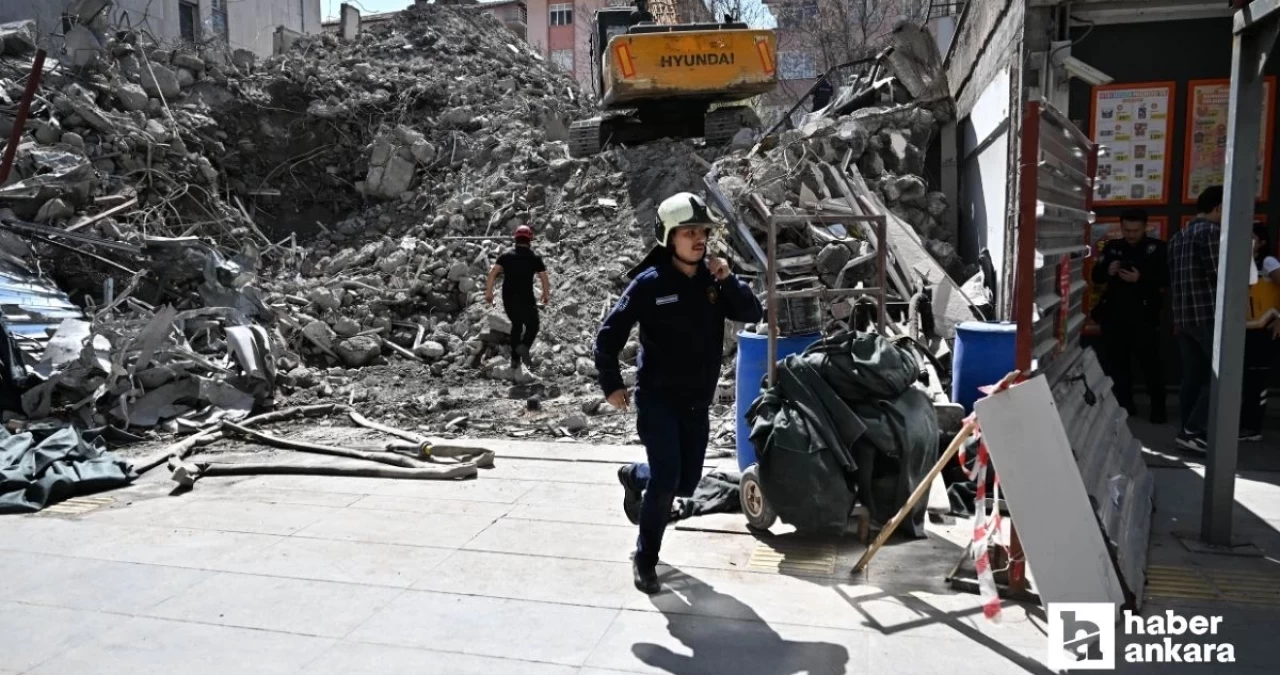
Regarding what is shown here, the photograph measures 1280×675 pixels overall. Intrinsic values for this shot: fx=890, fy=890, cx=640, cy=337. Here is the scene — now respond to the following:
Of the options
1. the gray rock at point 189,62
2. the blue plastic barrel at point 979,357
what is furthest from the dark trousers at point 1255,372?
the gray rock at point 189,62

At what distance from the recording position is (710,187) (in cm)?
1045

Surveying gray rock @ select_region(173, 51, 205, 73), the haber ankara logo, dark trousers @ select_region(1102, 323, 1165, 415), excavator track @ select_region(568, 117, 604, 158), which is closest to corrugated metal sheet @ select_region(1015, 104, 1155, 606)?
the haber ankara logo

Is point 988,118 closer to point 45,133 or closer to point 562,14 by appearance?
point 45,133

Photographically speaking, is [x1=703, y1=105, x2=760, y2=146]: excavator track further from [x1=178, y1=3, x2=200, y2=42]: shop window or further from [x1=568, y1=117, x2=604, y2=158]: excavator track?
[x1=178, y1=3, x2=200, y2=42]: shop window

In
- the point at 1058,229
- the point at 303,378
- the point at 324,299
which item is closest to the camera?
the point at 1058,229

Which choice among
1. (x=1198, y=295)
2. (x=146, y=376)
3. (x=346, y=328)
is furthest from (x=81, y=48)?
(x=1198, y=295)

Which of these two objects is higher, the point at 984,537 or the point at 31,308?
the point at 31,308

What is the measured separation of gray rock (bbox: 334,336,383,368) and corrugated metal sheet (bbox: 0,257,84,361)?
268cm

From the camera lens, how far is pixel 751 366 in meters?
5.60

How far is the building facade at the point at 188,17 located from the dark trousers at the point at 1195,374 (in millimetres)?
17853

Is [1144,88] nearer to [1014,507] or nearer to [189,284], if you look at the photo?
[1014,507]

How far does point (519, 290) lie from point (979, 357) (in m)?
4.87

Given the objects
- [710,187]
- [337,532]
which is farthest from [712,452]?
[710,187]

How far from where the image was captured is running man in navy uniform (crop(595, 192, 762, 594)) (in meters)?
4.01
